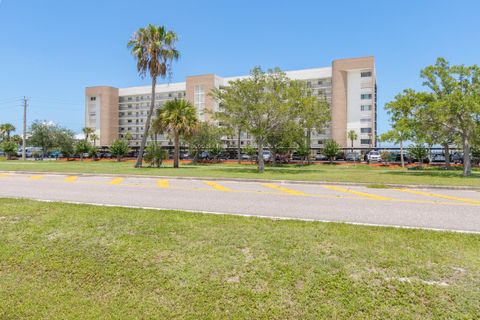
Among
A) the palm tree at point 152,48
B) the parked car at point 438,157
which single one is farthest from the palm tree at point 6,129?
the parked car at point 438,157

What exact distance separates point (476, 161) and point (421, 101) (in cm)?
2201

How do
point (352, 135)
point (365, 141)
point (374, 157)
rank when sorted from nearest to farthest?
point (374, 157) < point (352, 135) < point (365, 141)

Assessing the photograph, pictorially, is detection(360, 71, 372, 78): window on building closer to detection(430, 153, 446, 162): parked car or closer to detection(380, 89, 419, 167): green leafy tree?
detection(430, 153, 446, 162): parked car

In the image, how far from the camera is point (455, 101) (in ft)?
63.6

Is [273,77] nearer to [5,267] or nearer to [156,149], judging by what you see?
[156,149]

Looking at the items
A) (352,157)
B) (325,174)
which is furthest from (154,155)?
(352,157)

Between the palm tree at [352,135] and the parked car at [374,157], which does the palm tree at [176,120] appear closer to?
the parked car at [374,157]

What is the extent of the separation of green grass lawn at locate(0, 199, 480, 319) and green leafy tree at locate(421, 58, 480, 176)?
1768 cm

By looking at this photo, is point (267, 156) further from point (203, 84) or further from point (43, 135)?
point (203, 84)

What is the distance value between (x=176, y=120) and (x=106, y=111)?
78403mm

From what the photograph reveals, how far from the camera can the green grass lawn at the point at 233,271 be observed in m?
3.35

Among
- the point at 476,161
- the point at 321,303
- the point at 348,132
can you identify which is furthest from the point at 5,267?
the point at 348,132

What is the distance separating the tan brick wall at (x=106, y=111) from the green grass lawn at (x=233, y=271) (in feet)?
333

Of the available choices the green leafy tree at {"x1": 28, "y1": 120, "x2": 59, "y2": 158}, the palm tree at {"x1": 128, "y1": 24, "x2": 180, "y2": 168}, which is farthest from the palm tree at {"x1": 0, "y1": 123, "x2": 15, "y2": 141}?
the palm tree at {"x1": 128, "y1": 24, "x2": 180, "y2": 168}
